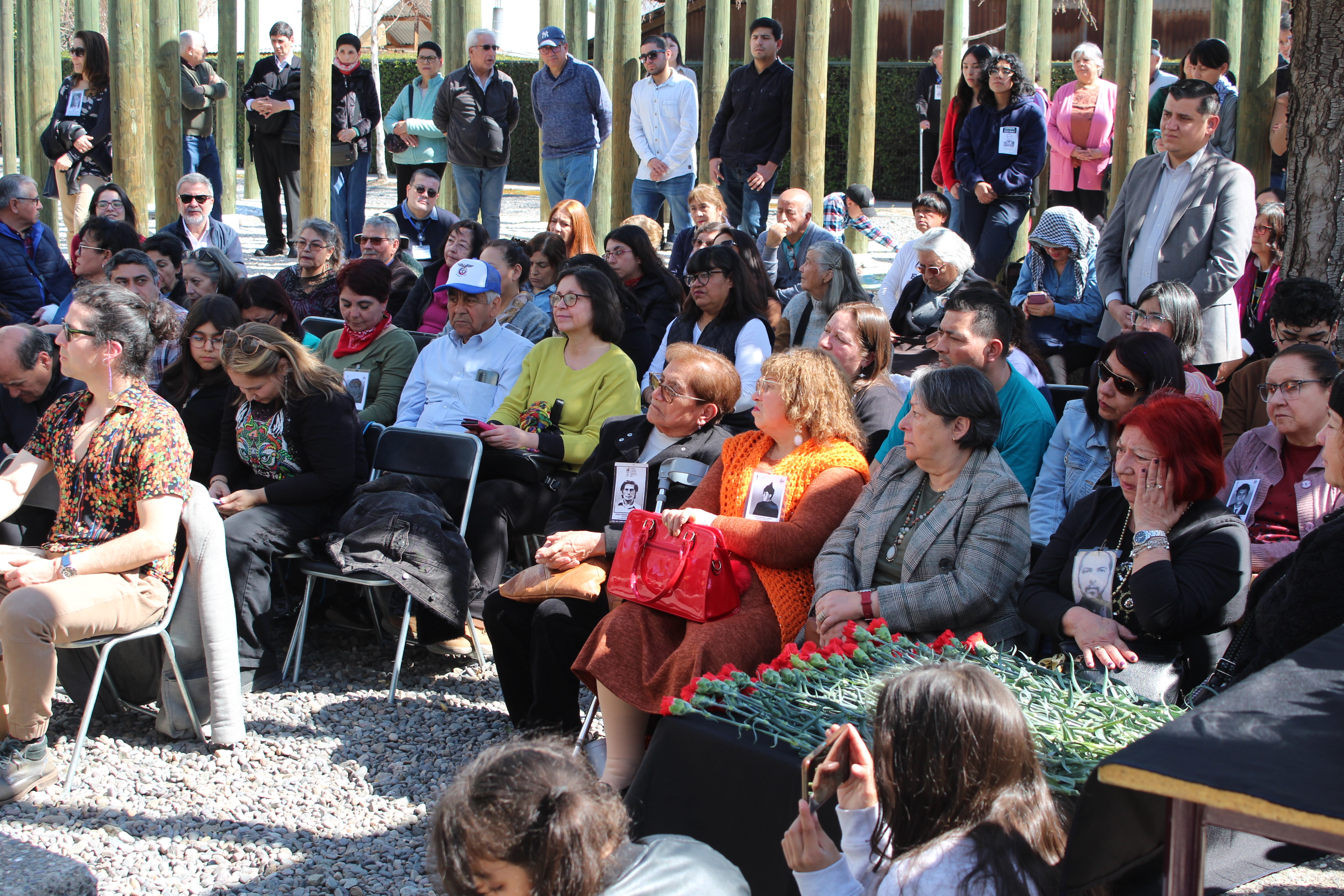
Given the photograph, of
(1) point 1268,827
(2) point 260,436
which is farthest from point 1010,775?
(2) point 260,436

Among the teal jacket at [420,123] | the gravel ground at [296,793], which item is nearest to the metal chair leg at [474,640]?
the gravel ground at [296,793]

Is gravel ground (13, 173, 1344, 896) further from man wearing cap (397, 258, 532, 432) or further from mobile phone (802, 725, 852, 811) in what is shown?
mobile phone (802, 725, 852, 811)

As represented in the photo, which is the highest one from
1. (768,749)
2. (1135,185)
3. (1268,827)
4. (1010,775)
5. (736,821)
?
(1135,185)

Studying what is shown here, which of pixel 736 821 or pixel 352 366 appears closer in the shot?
pixel 736 821

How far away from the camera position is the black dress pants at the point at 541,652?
4.07 metres

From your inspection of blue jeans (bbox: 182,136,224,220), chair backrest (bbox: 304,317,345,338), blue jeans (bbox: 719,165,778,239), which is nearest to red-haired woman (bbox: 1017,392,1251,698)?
chair backrest (bbox: 304,317,345,338)

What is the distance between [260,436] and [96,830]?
175 cm

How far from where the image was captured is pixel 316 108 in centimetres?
834

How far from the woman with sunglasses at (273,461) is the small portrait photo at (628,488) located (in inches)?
48.5

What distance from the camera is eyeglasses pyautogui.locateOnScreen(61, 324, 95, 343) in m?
3.99

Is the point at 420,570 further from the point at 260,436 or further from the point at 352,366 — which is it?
the point at 352,366

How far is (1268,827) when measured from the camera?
4.95ft

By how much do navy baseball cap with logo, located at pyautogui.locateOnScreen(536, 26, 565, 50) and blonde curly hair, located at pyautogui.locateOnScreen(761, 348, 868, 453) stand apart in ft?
19.5

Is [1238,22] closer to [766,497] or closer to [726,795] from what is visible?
[766,497]
